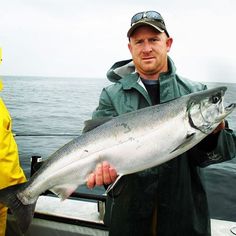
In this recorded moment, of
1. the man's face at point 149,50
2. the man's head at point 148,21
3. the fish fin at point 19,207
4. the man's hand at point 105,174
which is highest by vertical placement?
the man's head at point 148,21

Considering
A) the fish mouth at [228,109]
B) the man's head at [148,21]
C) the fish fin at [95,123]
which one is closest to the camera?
the fish mouth at [228,109]

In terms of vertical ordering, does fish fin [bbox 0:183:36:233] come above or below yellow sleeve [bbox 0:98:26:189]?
below

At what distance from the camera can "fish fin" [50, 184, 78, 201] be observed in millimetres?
3184

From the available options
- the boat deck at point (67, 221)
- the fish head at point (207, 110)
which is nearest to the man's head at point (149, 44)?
the fish head at point (207, 110)

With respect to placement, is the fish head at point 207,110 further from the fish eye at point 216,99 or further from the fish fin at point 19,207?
the fish fin at point 19,207

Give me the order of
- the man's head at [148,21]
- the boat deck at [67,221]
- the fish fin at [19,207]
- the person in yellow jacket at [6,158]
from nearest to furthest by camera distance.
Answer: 1. the man's head at [148,21]
2. the fish fin at [19,207]
3. the person in yellow jacket at [6,158]
4. the boat deck at [67,221]

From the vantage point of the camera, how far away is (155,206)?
10.1 feet

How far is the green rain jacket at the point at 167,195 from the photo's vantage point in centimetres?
304

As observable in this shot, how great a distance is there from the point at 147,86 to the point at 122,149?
0.74 m

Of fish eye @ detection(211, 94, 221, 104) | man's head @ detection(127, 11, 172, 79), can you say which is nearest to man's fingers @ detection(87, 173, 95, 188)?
man's head @ detection(127, 11, 172, 79)

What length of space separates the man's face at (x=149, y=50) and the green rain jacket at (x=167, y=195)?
14 centimetres

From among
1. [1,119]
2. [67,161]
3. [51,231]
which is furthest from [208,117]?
[51,231]

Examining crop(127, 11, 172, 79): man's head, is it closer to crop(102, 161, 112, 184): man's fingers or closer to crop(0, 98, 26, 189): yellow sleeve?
crop(102, 161, 112, 184): man's fingers

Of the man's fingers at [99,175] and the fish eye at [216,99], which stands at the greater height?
the fish eye at [216,99]
